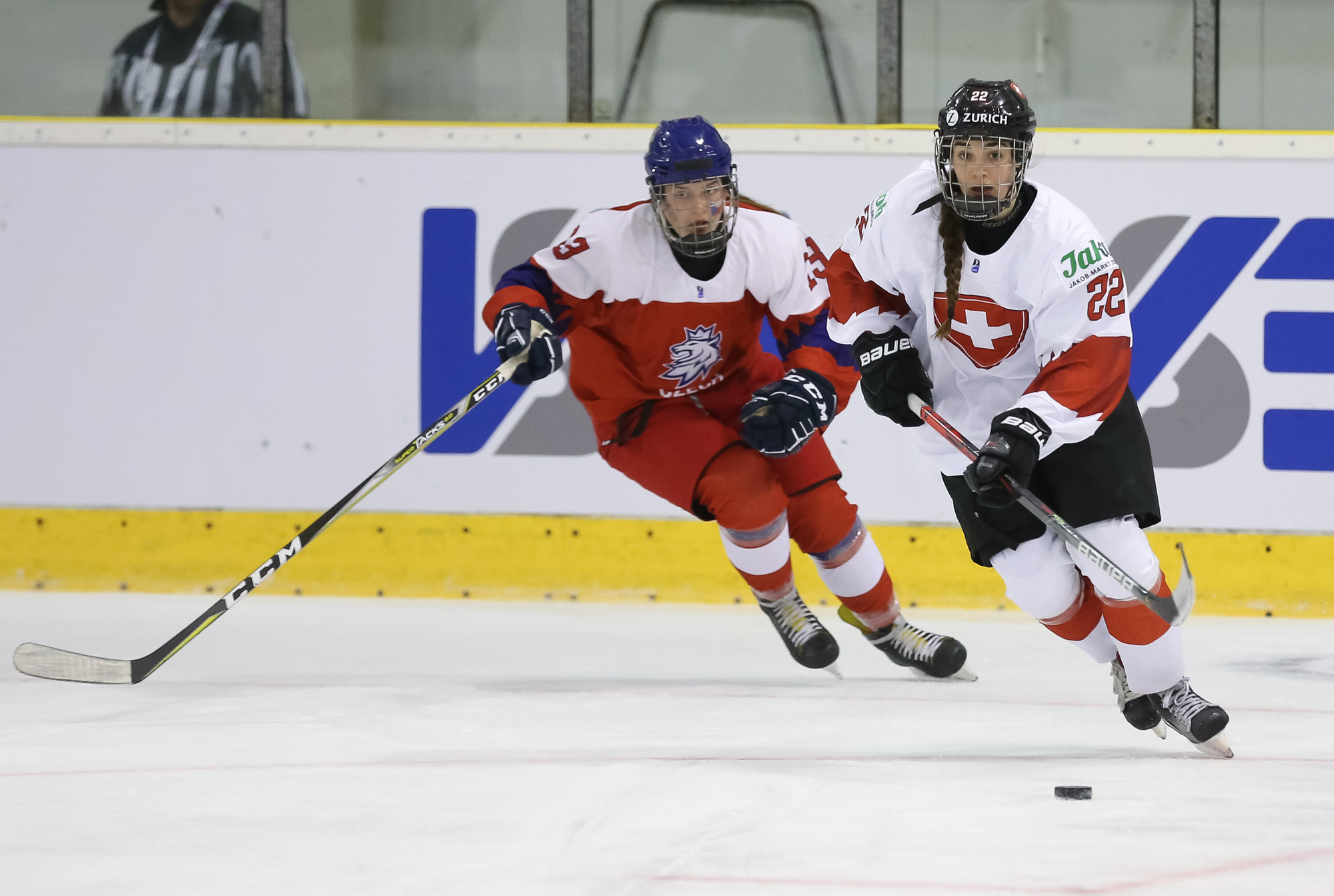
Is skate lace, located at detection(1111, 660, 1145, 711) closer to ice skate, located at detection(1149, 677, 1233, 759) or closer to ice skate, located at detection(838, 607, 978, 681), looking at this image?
ice skate, located at detection(1149, 677, 1233, 759)

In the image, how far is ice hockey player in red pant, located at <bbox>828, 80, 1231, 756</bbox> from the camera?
2.18m

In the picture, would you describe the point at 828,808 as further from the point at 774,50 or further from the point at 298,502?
the point at 774,50

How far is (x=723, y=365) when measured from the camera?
305 cm

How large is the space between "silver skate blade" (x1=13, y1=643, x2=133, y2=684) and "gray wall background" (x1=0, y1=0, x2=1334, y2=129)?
2172mm

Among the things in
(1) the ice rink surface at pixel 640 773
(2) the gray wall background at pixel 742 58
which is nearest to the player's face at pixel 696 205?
(1) the ice rink surface at pixel 640 773

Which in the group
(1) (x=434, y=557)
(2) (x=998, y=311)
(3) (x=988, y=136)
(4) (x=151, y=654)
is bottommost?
(1) (x=434, y=557)

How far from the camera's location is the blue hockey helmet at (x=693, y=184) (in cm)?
276

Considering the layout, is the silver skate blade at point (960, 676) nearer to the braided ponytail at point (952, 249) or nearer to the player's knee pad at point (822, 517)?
the player's knee pad at point (822, 517)

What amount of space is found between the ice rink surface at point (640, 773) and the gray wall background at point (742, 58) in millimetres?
1649

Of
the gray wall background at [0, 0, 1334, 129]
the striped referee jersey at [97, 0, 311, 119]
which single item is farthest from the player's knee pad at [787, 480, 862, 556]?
the striped referee jersey at [97, 0, 311, 119]

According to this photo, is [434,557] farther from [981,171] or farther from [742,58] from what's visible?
[981,171]

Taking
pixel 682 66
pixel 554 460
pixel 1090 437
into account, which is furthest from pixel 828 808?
pixel 682 66

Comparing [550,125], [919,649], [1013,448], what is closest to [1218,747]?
[1013,448]

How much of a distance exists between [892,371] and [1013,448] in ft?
1.13
